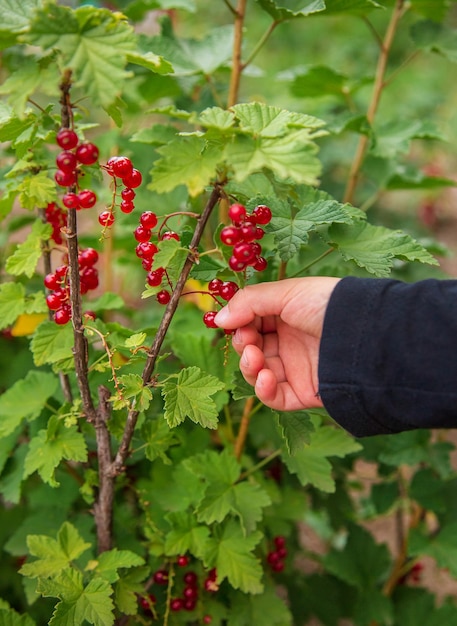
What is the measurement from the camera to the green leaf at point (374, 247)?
810 mm

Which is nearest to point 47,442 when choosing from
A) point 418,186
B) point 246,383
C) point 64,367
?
point 64,367

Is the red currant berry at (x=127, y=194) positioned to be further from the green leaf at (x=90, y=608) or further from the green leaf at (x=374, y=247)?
the green leaf at (x=90, y=608)

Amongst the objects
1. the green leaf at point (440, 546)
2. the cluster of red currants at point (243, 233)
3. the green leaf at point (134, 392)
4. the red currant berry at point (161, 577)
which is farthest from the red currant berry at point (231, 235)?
the green leaf at point (440, 546)

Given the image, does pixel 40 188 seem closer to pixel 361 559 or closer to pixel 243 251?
pixel 243 251

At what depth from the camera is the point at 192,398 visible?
782mm

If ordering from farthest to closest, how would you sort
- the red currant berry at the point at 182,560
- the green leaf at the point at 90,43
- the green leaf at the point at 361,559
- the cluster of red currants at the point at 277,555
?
the green leaf at the point at 361,559 → the cluster of red currants at the point at 277,555 → the red currant berry at the point at 182,560 → the green leaf at the point at 90,43

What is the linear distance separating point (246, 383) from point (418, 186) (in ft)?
3.02

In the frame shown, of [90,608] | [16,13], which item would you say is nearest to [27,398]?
[90,608]

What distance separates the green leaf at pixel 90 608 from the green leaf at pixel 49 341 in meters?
0.33

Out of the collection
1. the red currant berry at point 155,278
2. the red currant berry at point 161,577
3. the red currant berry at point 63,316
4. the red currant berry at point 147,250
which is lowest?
the red currant berry at point 161,577

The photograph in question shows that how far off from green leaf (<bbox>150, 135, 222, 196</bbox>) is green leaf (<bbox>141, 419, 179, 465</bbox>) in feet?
1.35

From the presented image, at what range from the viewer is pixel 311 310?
78 centimetres

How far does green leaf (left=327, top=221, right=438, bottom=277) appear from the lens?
2.66 feet

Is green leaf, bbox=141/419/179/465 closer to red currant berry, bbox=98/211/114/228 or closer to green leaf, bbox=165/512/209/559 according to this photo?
green leaf, bbox=165/512/209/559
